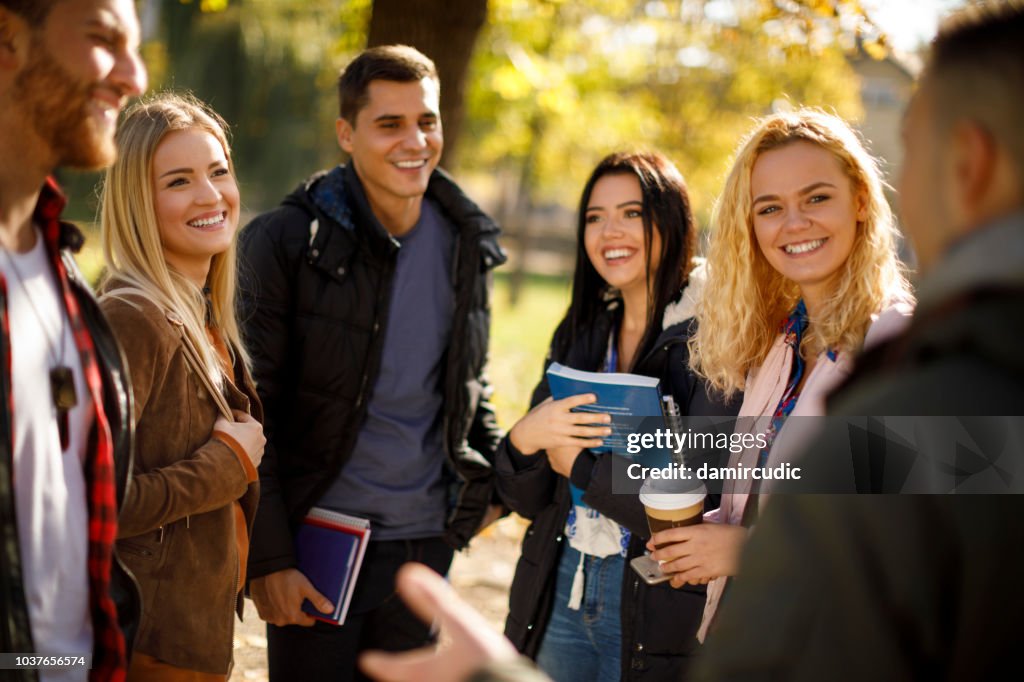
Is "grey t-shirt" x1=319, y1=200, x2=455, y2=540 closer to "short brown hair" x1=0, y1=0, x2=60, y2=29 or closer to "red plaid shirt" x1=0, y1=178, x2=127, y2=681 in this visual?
"red plaid shirt" x1=0, y1=178, x2=127, y2=681

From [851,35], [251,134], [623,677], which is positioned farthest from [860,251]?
[251,134]

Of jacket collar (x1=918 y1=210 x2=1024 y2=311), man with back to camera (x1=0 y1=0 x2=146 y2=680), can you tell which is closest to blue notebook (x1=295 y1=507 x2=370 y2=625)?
man with back to camera (x1=0 y1=0 x2=146 y2=680)

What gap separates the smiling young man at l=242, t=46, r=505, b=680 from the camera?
136 inches

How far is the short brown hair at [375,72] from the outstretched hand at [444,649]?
9.17 ft

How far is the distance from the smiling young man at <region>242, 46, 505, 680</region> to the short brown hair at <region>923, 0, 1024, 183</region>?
8.67 feet

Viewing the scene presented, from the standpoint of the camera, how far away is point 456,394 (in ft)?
12.1

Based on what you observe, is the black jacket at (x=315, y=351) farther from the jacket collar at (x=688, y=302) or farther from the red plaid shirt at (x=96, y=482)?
the red plaid shirt at (x=96, y=482)

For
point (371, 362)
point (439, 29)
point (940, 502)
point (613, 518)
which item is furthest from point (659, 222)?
point (439, 29)

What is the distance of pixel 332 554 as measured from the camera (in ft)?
11.3

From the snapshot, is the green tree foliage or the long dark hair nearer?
the long dark hair

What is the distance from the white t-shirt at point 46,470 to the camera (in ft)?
5.58

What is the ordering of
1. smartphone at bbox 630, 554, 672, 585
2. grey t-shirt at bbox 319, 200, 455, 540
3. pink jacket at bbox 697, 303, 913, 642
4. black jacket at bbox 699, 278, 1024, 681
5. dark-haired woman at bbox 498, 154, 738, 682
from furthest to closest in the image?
grey t-shirt at bbox 319, 200, 455, 540, dark-haired woman at bbox 498, 154, 738, 682, smartphone at bbox 630, 554, 672, 585, pink jacket at bbox 697, 303, 913, 642, black jacket at bbox 699, 278, 1024, 681

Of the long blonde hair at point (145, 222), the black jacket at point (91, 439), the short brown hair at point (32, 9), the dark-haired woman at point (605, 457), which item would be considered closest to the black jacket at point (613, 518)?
the dark-haired woman at point (605, 457)

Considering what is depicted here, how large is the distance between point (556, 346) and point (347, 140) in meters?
1.31
